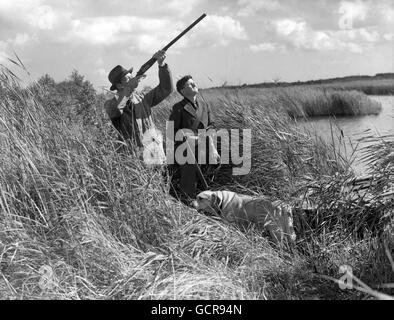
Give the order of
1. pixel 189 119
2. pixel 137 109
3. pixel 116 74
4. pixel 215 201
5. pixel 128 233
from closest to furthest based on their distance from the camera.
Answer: pixel 128 233 → pixel 215 201 → pixel 137 109 → pixel 116 74 → pixel 189 119

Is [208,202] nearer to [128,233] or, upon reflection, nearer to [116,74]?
[128,233]

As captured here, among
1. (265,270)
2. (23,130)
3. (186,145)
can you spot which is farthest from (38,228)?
(186,145)

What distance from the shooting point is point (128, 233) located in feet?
12.7

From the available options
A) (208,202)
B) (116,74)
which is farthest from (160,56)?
(208,202)

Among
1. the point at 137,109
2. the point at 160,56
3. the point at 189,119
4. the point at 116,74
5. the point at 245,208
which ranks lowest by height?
the point at 245,208

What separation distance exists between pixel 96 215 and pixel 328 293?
1657 millimetres

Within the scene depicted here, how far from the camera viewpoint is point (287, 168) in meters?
6.18

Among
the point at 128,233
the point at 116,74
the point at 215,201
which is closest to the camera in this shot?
the point at 128,233

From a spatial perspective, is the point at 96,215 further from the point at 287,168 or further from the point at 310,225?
the point at 287,168

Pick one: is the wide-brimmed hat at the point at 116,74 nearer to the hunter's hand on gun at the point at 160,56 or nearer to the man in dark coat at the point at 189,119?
the hunter's hand on gun at the point at 160,56

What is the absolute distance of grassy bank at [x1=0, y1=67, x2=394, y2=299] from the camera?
3328 mm

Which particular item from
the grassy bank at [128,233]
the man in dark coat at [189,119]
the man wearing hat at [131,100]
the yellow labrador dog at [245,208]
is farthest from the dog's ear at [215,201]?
the man wearing hat at [131,100]

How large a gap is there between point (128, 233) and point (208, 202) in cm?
110

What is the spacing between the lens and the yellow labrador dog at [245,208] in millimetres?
4661
